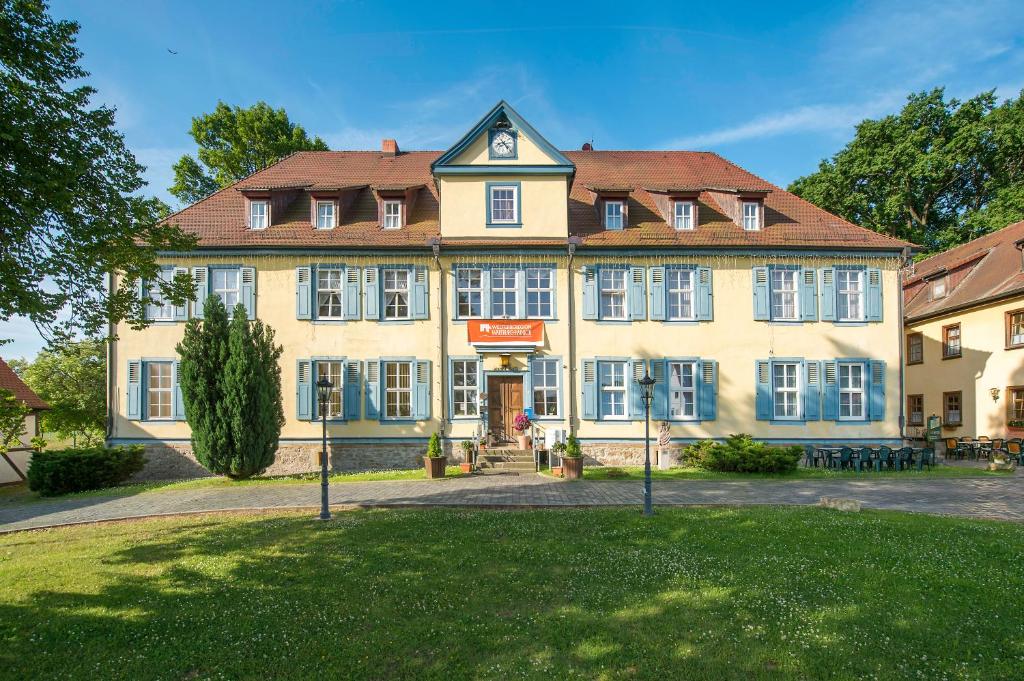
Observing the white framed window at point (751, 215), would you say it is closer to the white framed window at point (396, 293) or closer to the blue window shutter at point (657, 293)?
the blue window shutter at point (657, 293)

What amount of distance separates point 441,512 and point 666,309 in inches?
456

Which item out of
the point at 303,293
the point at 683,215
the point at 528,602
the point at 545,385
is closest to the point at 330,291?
the point at 303,293

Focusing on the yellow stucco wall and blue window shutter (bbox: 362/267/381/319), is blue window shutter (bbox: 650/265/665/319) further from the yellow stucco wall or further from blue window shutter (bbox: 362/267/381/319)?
the yellow stucco wall

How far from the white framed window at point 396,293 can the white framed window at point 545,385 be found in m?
4.82

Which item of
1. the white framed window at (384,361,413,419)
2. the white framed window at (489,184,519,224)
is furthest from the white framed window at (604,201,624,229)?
the white framed window at (384,361,413,419)

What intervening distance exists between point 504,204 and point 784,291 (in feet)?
32.8

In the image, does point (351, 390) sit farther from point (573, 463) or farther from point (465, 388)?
point (573, 463)

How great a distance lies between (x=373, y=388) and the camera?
1952cm

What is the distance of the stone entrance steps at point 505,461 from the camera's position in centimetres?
1772

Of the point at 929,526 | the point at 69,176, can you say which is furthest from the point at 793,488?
the point at 69,176

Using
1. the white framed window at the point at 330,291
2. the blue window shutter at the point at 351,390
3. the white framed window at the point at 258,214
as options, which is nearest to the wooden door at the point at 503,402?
the blue window shutter at the point at 351,390

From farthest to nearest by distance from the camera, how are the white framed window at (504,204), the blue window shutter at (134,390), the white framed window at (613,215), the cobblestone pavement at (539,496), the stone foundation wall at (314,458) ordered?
the white framed window at (613,215) < the white framed window at (504,204) < the blue window shutter at (134,390) < the stone foundation wall at (314,458) < the cobblestone pavement at (539,496)

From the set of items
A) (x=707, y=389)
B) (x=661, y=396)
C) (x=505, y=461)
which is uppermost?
(x=707, y=389)

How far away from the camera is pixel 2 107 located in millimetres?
7703
